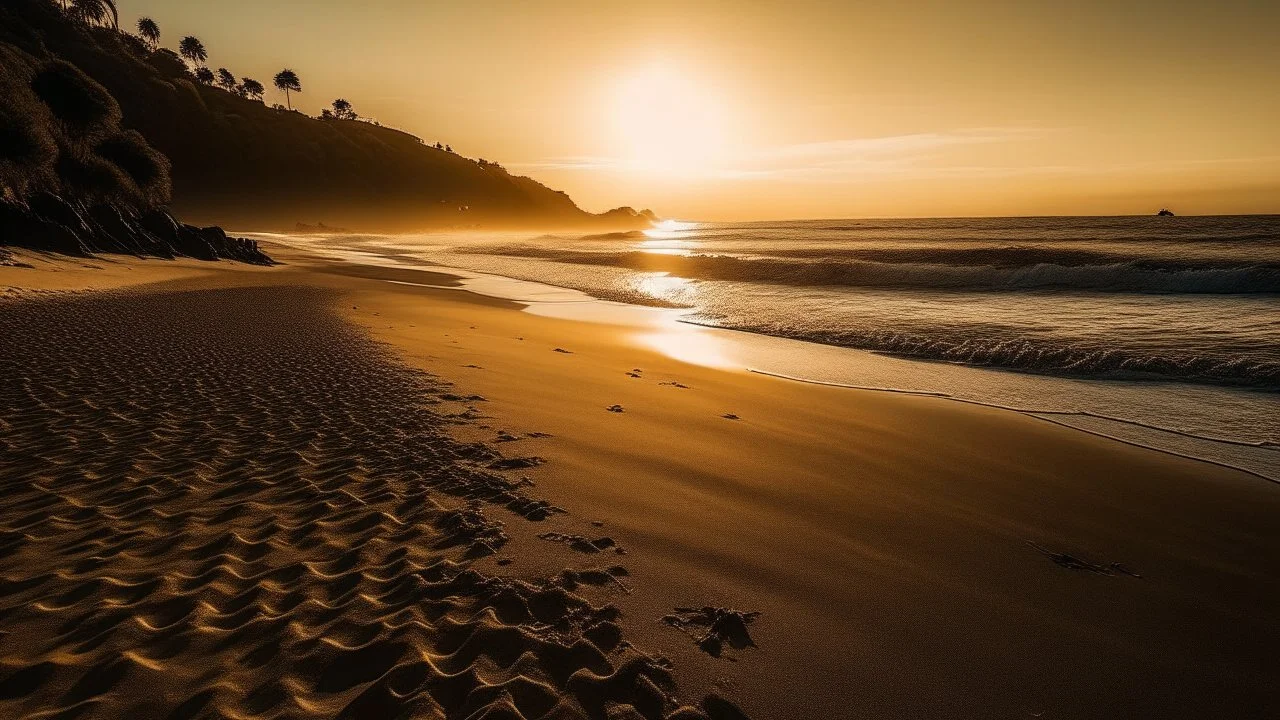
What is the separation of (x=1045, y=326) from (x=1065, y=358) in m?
5.06

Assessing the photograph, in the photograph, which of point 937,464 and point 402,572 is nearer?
point 402,572

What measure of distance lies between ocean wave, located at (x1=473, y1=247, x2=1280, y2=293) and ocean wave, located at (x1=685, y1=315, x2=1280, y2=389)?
16926 mm

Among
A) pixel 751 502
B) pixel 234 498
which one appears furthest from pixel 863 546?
pixel 234 498

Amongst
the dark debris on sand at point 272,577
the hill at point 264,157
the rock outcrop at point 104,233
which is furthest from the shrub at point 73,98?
the hill at point 264,157

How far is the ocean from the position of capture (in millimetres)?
9828

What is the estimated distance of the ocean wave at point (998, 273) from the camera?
1043 inches

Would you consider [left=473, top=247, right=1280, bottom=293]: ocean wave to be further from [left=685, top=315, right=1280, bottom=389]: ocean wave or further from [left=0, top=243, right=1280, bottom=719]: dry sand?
[left=0, top=243, right=1280, bottom=719]: dry sand

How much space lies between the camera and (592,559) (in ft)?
15.2

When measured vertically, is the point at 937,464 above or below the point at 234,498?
below

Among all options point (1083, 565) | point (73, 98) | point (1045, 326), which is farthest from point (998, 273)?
point (73, 98)

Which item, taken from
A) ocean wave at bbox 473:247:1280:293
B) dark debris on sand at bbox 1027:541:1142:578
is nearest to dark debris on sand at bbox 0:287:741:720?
dark debris on sand at bbox 1027:541:1142:578

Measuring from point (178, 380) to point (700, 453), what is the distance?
8.70 m

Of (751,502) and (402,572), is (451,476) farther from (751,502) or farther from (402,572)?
(751,502)

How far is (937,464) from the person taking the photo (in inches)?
283
